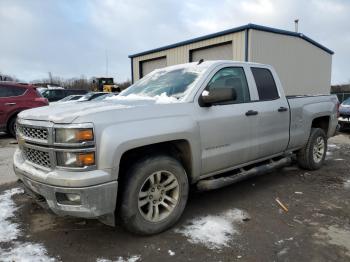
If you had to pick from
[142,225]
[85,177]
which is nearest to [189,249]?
[142,225]

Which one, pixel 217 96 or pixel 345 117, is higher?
pixel 217 96

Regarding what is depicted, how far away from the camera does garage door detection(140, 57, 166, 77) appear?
20.5 metres

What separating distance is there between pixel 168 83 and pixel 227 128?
3.32 ft

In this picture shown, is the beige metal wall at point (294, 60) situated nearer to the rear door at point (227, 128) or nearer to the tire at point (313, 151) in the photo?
the tire at point (313, 151)

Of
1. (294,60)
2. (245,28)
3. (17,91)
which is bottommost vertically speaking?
(17,91)

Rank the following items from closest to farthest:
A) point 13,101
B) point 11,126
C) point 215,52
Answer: point 13,101, point 11,126, point 215,52

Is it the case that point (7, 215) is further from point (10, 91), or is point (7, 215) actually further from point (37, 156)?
point (10, 91)

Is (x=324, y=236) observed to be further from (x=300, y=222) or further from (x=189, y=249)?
(x=189, y=249)

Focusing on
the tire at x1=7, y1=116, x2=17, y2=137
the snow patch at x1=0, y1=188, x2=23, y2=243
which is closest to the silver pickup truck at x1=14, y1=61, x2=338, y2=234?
the snow patch at x1=0, y1=188, x2=23, y2=243

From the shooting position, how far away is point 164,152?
3758 mm

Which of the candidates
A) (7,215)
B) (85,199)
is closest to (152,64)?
(7,215)

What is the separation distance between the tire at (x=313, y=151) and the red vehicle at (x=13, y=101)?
29.6ft

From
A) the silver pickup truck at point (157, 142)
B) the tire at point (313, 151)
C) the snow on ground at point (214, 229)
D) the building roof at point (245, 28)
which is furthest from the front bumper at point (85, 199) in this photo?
the building roof at point (245, 28)

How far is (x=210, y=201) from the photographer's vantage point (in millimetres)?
4688
